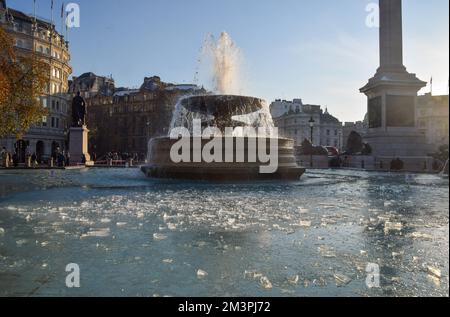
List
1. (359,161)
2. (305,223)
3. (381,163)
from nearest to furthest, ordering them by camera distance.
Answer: (305,223), (381,163), (359,161)

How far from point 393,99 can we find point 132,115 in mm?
69031

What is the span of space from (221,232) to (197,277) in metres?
1.78

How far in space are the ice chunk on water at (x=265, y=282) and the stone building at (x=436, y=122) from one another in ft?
4.88

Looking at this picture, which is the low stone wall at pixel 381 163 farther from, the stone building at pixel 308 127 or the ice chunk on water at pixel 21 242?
the stone building at pixel 308 127

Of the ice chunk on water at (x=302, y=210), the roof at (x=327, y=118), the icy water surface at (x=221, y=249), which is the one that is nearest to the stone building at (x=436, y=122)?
the icy water surface at (x=221, y=249)

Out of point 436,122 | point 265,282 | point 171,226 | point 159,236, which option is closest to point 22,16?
point 436,122

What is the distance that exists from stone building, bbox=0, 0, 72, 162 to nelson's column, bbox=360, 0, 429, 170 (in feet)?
151

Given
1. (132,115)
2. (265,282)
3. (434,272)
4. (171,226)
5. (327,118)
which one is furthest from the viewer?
(327,118)

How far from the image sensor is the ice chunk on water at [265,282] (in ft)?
9.35

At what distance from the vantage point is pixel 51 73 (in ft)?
220

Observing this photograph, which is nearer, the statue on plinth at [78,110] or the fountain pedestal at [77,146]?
the statue on plinth at [78,110]

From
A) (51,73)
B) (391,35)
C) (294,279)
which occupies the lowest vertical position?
(294,279)

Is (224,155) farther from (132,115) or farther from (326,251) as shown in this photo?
(132,115)

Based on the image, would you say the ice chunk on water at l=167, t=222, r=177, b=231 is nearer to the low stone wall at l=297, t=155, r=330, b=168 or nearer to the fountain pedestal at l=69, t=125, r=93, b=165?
the fountain pedestal at l=69, t=125, r=93, b=165
